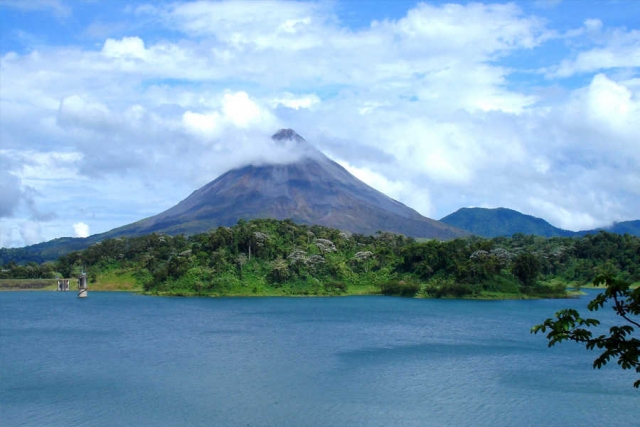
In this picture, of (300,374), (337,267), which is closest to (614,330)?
(300,374)

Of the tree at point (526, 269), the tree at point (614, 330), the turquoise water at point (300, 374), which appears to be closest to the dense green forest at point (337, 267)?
the tree at point (526, 269)

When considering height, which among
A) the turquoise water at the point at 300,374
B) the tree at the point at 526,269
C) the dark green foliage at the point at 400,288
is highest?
the tree at the point at 526,269

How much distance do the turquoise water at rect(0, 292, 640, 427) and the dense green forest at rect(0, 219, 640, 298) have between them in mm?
19692

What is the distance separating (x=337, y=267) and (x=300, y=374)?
4448 centimetres

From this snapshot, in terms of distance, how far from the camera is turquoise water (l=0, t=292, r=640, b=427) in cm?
1934

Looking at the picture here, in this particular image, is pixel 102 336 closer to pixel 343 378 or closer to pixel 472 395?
pixel 343 378

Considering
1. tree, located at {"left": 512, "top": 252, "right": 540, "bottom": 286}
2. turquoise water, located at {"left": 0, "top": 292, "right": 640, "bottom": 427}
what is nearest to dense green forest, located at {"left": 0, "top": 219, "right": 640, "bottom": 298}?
tree, located at {"left": 512, "top": 252, "right": 540, "bottom": 286}

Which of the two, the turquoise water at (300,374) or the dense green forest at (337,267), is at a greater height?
the dense green forest at (337,267)

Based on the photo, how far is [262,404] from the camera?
66.6 ft

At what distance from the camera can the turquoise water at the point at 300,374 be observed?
19.3 m

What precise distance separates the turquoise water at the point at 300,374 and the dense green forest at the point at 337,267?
19692 millimetres

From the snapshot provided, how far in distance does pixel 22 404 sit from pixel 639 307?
20.2 m

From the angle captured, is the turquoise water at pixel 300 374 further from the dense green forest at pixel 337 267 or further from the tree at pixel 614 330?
the dense green forest at pixel 337 267

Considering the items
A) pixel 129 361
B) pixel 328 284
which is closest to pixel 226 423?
pixel 129 361
